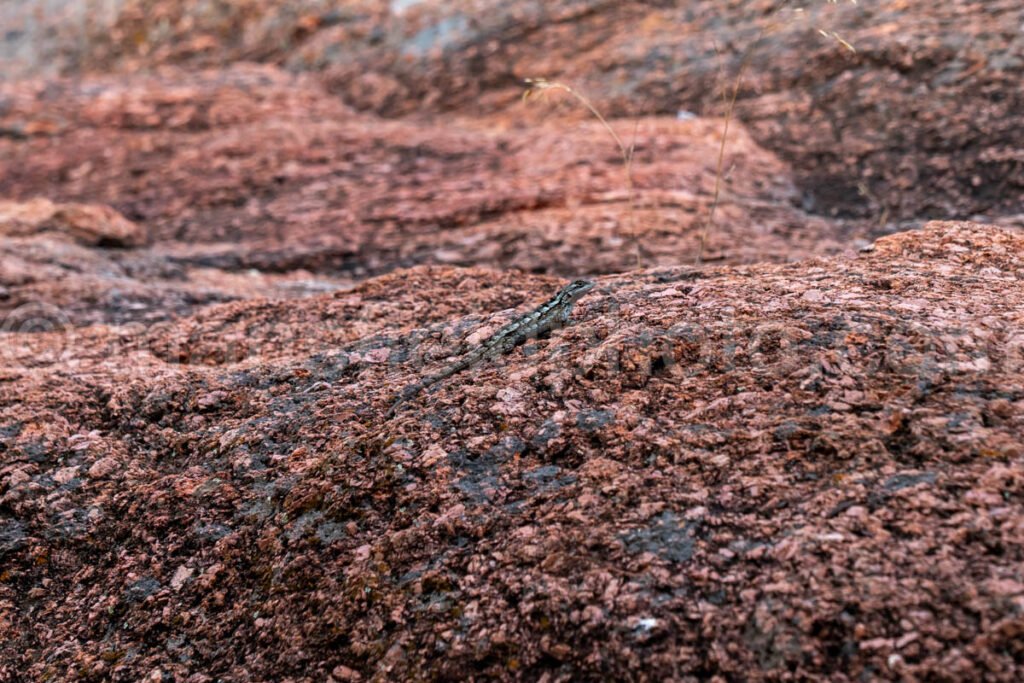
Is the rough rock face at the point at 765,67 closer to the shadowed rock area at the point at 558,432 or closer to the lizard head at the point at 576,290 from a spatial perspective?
the shadowed rock area at the point at 558,432

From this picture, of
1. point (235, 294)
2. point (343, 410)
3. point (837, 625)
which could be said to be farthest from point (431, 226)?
point (837, 625)

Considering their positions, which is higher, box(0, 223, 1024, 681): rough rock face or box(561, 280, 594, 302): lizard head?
box(561, 280, 594, 302): lizard head

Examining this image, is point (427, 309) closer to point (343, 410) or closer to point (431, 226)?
point (343, 410)

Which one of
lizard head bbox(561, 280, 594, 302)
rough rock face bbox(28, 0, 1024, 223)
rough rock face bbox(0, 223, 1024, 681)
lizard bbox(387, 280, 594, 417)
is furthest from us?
rough rock face bbox(28, 0, 1024, 223)

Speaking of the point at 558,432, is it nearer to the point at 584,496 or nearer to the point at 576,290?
the point at 584,496

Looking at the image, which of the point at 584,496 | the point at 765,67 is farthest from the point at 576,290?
the point at 765,67

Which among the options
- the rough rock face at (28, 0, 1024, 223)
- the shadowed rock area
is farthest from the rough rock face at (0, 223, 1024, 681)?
the rough rock face at (28, 0, 1024, 223)

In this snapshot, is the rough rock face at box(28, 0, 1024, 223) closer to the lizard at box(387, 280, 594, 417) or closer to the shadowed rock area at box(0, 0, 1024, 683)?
the shadowed rock area at box(0, 0, 1024, 683)
